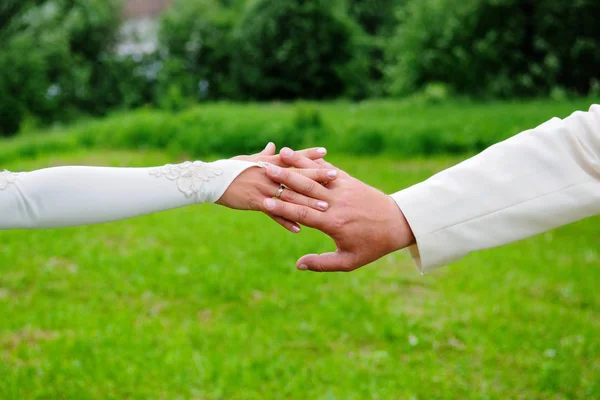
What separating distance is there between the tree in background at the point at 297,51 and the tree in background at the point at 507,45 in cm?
186

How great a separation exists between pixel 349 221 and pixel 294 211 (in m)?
0.20

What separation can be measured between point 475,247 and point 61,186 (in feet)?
4.62

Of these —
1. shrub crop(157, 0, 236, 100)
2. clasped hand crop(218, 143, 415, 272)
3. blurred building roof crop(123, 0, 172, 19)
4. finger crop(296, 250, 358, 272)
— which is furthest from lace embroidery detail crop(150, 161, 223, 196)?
blurred building roof crop(123, 0, 172, 19)

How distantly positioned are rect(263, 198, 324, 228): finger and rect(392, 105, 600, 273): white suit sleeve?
→ 0.32m

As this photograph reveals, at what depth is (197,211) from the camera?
659 cm

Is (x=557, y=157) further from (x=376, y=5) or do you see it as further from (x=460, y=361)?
(x=376, y=5)

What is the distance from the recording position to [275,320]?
4176mm

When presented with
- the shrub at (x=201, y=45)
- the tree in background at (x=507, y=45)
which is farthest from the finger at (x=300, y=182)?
the shrub at (x=201, y=45)

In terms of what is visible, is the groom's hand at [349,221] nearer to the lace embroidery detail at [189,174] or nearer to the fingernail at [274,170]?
the fingernail at [274,170]

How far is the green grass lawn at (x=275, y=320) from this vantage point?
11.4 feet

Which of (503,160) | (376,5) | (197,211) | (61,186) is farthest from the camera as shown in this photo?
(376,5)

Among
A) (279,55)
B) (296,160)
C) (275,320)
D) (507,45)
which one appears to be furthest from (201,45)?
(296,160)

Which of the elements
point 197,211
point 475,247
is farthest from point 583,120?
point 197,211

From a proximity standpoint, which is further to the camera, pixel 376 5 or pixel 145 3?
pixel 145 3
